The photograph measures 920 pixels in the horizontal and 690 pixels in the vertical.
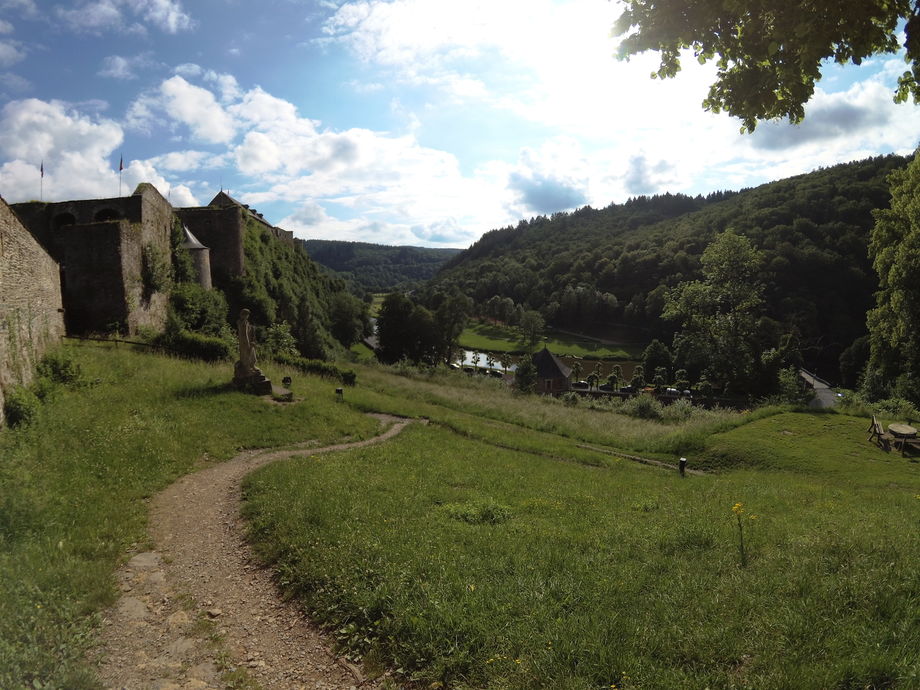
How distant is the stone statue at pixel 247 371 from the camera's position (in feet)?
56.3

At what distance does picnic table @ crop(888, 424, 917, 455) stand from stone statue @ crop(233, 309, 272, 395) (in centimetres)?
2127

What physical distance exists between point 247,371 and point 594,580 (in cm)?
1490

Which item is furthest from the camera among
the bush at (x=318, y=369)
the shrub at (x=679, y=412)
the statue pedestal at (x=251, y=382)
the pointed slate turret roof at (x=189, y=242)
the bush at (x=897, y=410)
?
the pointed slate turret roof at (x=189, y=242)

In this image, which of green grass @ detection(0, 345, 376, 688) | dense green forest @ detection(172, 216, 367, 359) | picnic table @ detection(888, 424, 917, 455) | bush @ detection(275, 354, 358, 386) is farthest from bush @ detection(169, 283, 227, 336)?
picnic table @ detection(888, 424, 917, 455)

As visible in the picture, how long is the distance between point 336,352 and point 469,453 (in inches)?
1444

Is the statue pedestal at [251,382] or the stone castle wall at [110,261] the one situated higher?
the stone castle wall at [110,261]

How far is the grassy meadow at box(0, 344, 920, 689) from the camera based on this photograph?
4.20 metres

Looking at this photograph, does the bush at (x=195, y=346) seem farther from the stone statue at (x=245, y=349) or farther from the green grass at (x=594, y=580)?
the green grass at (x=594, y=580)

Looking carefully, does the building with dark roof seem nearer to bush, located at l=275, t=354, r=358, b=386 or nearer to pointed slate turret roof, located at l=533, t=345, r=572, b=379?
pointed slate turret roof, located at l=533, t=345, r=572, b=379

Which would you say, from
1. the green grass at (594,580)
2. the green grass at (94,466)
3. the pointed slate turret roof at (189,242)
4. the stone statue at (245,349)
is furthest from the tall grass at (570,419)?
the pointed slate turret roof at (189,242)

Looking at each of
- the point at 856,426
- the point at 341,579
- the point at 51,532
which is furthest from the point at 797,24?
the point at 856,426

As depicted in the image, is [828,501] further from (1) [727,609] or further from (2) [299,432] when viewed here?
(2) [299,432]

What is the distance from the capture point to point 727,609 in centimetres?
477

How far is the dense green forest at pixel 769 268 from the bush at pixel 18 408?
46.0m
